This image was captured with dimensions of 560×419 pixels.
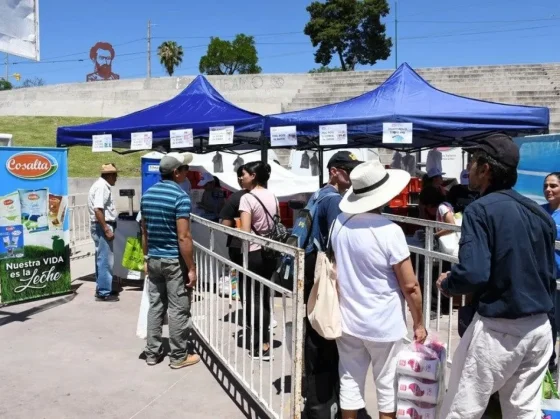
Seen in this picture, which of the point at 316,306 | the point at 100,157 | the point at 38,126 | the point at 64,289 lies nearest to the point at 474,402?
the point at 316,306

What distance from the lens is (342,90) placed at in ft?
87.2

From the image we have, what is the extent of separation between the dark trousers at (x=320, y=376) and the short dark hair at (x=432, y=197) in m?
4.35

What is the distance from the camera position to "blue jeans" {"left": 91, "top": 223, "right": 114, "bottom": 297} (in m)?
6.82

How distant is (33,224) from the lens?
21.6 ft

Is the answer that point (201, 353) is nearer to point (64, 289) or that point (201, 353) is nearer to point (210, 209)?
point (64, 289)

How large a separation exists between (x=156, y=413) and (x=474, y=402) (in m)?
2.30

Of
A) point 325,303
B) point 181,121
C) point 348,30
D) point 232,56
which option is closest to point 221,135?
point 181,121

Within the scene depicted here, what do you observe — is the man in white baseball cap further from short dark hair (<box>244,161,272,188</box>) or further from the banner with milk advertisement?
the banner with milk advertisement

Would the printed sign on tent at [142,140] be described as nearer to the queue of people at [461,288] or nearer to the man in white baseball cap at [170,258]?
the man in white baseball cap at [170,258]

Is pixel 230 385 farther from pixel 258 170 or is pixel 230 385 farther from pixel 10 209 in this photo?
pixel 10 209

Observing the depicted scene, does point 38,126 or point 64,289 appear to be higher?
point 38,126

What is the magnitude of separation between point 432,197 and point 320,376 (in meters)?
4.48

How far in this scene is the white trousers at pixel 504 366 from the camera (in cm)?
241

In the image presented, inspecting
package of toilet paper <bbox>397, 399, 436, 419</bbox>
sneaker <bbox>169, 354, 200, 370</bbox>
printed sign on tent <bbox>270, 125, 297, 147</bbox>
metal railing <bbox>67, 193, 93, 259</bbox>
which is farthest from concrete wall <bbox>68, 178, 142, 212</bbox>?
package of toilet paper <bbox>397, 399, 436, 419</bbox>
